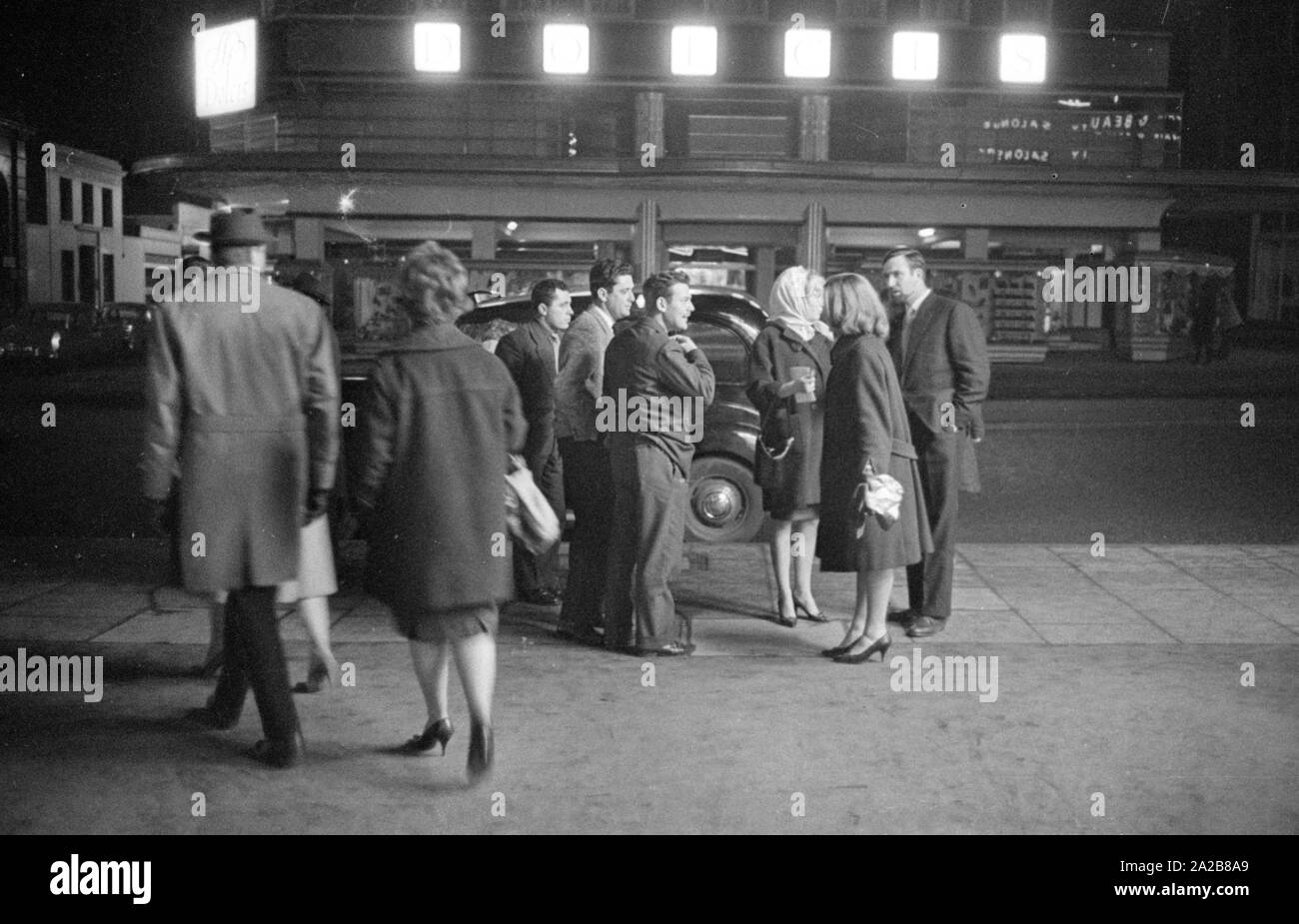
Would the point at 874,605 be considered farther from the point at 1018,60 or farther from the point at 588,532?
the point at 1018,60

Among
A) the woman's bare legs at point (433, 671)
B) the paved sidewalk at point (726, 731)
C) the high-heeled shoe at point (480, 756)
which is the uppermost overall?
the woman's bare legs at point (433, 671)

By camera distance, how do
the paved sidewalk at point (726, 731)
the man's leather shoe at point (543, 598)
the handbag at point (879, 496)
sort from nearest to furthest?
the paved sidewalk at point (726, 731), the handbag at point (879, 496), the man's leather shoe at point (543, 598)

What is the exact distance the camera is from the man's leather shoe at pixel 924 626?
22.5ft

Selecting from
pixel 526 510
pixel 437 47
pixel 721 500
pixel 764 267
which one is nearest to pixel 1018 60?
pixel 764 267

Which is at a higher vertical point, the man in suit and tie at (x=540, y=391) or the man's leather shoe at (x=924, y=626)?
the man in suit and tie at (x=540, y=391)

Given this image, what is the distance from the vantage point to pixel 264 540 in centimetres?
481

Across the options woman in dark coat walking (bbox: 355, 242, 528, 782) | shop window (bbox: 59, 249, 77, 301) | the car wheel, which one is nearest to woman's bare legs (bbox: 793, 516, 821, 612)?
the car wheel

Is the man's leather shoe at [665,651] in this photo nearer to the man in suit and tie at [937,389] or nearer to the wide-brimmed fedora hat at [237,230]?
the man in suit and tie at [937,389]

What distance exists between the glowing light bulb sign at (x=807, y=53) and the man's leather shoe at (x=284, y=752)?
24.1 m

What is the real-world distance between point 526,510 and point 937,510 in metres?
2.77

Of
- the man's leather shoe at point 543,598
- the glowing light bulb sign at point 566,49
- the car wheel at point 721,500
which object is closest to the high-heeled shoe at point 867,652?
the man's leather shoe at point 543,598

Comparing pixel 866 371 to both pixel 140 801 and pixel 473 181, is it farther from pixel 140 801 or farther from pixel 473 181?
pixel 473 181

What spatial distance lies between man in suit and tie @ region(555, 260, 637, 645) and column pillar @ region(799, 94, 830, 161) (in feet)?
68.5

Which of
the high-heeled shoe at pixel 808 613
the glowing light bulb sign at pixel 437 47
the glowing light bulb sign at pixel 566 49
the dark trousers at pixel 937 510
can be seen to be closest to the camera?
the dark trousers at pixel 937 510
